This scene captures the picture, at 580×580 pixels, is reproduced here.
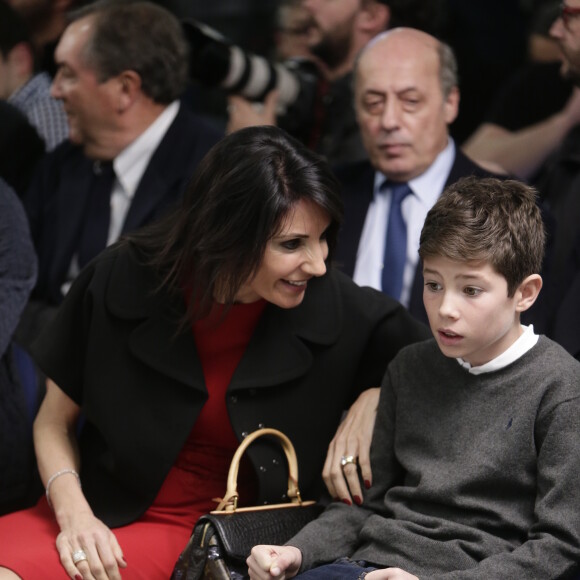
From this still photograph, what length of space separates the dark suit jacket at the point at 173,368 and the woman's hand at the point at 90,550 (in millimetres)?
111

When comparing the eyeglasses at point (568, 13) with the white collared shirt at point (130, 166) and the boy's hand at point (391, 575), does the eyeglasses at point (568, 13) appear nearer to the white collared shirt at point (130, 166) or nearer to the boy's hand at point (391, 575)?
the white collared shirt at point (130, 166)

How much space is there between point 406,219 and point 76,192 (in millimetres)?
1096

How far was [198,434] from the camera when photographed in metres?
2.49

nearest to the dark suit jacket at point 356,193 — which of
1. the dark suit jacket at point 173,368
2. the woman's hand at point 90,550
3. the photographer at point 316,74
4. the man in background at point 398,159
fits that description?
the man in background at point 398,159

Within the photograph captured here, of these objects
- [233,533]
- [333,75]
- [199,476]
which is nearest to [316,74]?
[333,75]

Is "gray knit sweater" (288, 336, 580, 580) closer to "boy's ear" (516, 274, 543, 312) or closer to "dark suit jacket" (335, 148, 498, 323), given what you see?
"boy's ear" (516, 274, 543, 312)

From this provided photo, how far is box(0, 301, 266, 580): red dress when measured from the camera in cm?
243

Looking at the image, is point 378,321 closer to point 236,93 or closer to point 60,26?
point 236,93

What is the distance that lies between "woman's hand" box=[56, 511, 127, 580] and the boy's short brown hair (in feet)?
2.83

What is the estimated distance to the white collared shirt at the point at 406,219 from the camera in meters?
3.10

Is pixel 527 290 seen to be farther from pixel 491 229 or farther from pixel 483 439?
pixel 483 439

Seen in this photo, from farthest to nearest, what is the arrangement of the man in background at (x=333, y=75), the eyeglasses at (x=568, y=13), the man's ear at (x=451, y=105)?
the man in background at (x=333, y=75) < the man's ear at (x=451, y=105) < the eyeglasses at (x=568, y=13)

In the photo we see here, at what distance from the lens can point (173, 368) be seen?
8.02 ft

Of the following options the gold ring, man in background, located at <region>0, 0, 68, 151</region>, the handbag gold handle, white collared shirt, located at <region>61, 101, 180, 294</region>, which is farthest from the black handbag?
man in background, located at <region>0, 0, 68, 151</region>
